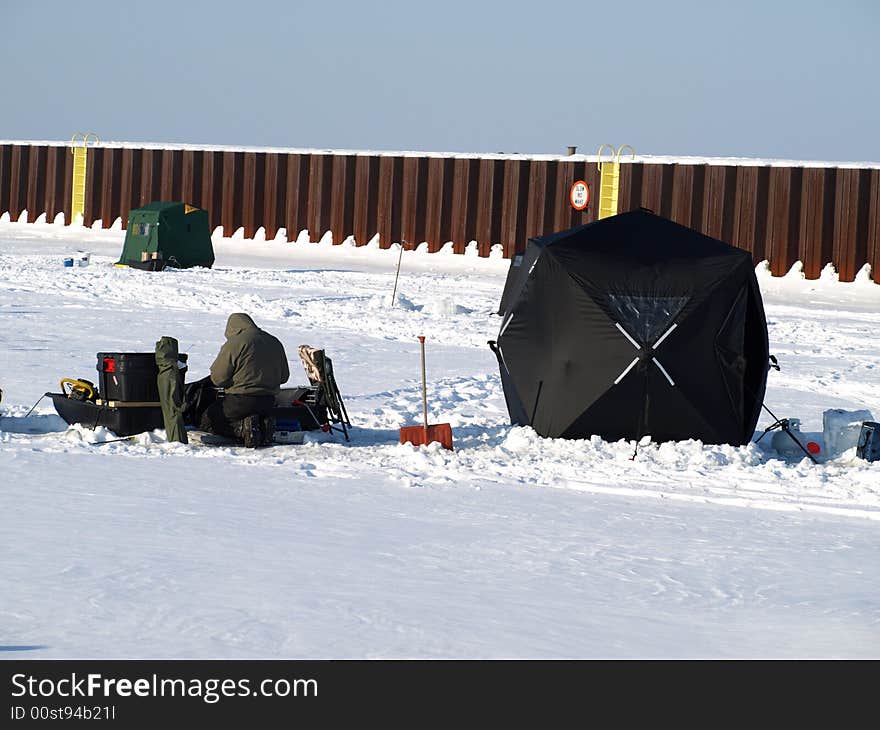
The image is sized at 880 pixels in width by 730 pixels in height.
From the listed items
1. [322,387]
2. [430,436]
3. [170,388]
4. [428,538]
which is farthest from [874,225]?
[428,538]

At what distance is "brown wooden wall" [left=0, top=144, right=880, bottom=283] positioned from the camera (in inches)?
1195

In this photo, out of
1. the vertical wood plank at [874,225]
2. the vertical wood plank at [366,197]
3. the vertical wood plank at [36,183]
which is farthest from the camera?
the vertical wood plank at [36,183]

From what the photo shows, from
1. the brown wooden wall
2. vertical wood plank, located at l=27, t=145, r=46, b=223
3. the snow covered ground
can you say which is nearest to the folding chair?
the snow covered ground

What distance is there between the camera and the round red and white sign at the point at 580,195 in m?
33.2

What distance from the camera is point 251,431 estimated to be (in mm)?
12500

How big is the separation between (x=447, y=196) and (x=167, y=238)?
25.5 ft

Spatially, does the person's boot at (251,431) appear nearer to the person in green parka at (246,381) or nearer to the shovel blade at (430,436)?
the person in green parka at (246,381)

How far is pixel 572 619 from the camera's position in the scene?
25.1 feet

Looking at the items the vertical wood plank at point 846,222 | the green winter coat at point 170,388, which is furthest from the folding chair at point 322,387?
the vertical wood plank at point 846,222

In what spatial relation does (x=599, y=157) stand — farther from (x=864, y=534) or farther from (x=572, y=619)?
(x=572, y=619)

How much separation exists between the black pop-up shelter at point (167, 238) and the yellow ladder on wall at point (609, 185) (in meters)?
8.93

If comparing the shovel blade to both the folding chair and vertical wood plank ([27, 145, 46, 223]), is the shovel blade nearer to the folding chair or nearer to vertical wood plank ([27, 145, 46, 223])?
the folding chair
